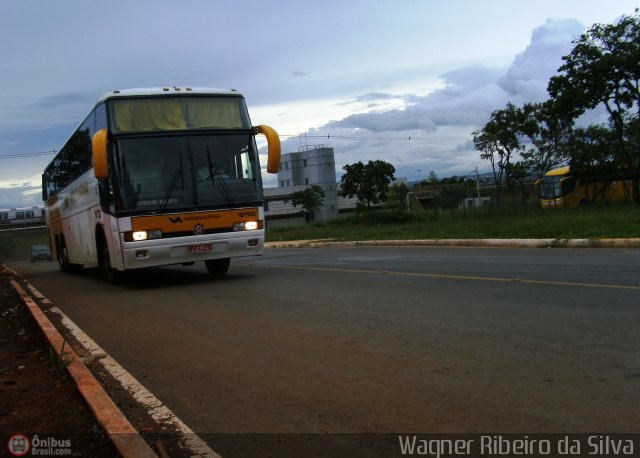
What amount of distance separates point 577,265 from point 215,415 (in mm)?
9343

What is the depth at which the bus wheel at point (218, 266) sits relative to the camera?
1437cm

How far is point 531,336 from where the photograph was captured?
6035 millimetres

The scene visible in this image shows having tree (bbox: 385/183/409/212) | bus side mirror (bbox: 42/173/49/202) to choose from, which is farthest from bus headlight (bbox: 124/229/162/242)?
tree (bbox: 385/183/409/212)

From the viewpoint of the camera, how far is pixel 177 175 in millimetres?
11430

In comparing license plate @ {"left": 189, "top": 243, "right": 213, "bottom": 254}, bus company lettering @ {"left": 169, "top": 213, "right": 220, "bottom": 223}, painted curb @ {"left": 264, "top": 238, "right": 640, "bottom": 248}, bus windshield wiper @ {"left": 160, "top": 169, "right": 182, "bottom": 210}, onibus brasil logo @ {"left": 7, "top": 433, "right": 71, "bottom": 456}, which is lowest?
painted curb @ {"left": 264, "top": 238, "right": 640, "bottom": 248}

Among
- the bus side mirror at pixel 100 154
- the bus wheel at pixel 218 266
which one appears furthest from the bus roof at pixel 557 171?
the bus side mirror at pixel 100 154

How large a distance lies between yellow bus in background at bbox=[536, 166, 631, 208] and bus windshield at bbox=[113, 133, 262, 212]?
19882mm

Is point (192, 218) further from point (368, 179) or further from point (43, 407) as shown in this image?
point (368, 179)

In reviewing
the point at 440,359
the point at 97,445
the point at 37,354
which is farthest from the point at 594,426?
the point at 37,354

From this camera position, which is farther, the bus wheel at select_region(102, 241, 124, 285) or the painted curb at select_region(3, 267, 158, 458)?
the bus wheel at select_region(102, 241, 124, 285)

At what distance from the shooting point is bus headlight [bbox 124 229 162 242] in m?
11.1

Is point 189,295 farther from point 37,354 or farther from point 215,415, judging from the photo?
point 215,415

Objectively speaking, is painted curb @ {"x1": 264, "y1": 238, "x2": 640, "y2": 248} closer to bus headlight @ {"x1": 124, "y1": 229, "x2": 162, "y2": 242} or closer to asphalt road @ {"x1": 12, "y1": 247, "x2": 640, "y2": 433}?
asphalt road @ {"x1": 12, "y1": 247, "x2": 640, "y2": 433}

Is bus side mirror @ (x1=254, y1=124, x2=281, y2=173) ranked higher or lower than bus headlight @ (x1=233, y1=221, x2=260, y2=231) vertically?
higher
